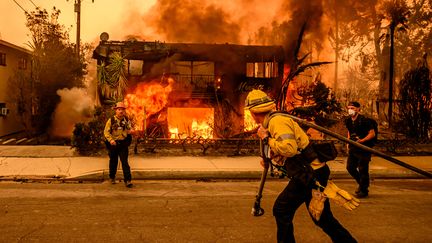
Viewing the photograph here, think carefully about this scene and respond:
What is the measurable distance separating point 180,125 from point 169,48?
10.0 feet

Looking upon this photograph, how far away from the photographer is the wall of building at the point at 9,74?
22.0m

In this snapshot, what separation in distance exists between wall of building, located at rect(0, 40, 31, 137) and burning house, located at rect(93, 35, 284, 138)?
6248mm

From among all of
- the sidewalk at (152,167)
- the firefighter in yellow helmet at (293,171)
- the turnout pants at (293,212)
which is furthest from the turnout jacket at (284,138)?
the sidewalk at (152,167)

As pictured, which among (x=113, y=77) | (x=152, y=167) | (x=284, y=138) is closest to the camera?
(x=284, y=138)

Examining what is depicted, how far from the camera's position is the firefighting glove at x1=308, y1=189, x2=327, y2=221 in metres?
4.17

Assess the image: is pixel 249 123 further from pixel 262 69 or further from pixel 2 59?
pixel 2 59

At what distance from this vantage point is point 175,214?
652 cm

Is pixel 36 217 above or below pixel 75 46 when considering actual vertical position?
below

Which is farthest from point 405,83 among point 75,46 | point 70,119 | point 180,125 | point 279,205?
point 75,46

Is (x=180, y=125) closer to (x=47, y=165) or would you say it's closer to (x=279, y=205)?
(x=47, y=165)

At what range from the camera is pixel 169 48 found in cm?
1800

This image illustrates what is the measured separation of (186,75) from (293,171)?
14.8 metres

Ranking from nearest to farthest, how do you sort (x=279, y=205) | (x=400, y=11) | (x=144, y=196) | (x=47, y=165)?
(x=279, y=205), (x=144, y=196), (x=47, y=165), (x=400, y=11)

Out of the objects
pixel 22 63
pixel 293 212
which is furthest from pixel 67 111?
pixel 293 212
